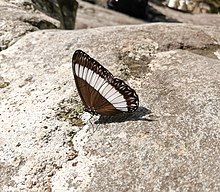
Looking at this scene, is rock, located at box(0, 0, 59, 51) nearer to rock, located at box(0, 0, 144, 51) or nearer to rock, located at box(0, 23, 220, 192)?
rock, located at box(0, 0, 144, 51)

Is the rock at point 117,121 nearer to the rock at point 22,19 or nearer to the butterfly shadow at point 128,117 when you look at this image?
the butterfly shadow at point 128,117

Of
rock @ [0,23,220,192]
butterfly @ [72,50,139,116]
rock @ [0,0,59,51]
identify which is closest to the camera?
rock @ [0,23,220,192]

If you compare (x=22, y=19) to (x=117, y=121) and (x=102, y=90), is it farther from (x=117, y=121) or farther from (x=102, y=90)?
(x=117, y=121)

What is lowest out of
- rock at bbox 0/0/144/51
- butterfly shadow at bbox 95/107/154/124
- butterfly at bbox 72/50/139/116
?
rock at bbox 0/0/144/51

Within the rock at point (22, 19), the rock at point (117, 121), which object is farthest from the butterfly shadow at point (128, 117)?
the rock at point (22, 19)

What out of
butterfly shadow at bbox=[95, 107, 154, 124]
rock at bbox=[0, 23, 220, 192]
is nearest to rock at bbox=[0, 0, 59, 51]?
rock at bbox=[0, 23, 220, 192]

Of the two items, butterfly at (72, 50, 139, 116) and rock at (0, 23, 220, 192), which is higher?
butterfly at (72, 50, 139, 116)
